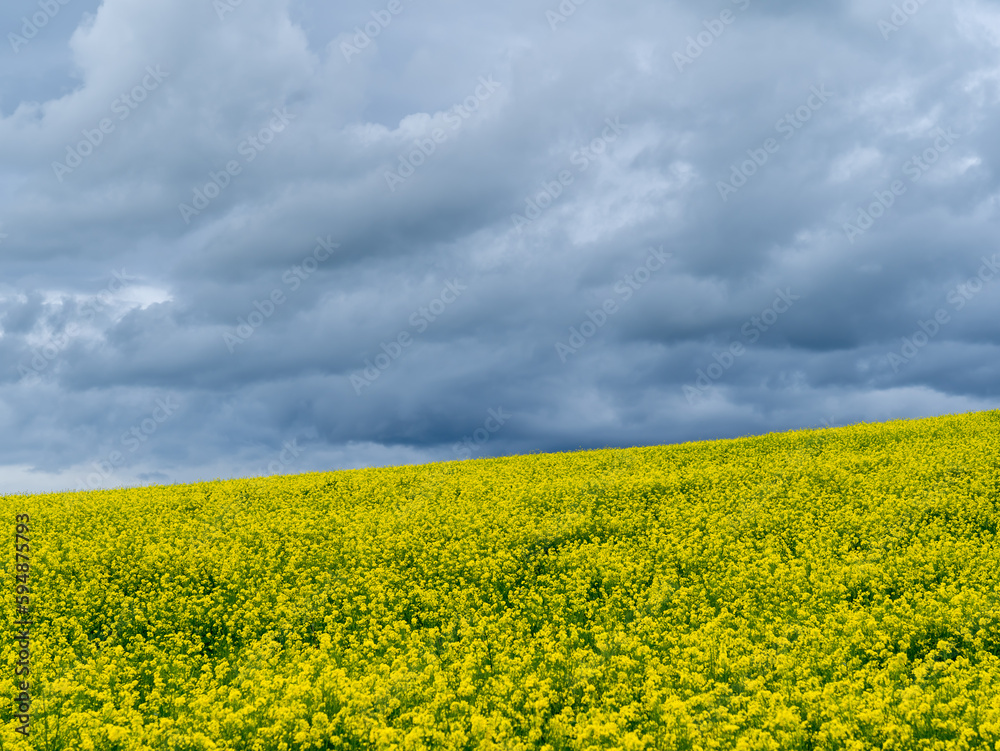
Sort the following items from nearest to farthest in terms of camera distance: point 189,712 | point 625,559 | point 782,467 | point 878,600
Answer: point 189,712
point 878,600
point 625,559
point 782,467

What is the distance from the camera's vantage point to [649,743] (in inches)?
441

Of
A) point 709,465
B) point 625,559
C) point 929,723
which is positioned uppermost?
point 709,465

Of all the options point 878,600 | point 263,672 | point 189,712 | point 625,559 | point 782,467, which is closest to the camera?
point 189,712

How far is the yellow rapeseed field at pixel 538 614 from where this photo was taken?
39.9 feet

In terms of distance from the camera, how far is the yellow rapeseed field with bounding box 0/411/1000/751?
12.1m

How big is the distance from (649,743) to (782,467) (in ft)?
81.2

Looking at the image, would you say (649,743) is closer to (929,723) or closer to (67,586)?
(929,723)

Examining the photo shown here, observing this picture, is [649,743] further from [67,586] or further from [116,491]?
[116,491]

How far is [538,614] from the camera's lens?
18.2 m

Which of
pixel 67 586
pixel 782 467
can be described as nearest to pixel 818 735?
pixel 67 586

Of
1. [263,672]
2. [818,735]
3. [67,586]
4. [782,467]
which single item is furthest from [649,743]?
[782,467]

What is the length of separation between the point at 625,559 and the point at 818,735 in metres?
10.4

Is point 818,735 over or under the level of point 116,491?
under

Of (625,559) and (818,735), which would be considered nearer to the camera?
(818,735)
